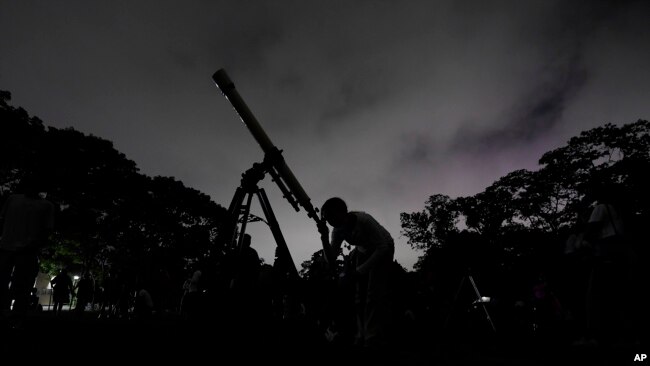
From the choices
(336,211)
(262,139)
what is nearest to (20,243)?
(262,139)

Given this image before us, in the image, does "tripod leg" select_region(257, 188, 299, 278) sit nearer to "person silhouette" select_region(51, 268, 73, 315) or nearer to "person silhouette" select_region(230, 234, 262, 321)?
"person silhouette" select_region(230, 234, 262, 321)

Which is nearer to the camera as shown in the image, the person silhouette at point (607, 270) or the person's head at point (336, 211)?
the person silhouette at point (607, 270)

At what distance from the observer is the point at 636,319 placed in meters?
4.14

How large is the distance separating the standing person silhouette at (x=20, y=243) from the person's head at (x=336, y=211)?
4391 mm

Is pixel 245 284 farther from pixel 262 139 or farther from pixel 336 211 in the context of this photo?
pixel 262 139

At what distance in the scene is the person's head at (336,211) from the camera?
171 inches

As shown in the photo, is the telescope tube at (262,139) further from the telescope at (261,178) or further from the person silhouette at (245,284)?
the person silhouette at (245,284)

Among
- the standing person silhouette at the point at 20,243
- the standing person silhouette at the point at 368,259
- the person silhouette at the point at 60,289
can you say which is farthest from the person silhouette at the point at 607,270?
the person silhouette at the point at 60,289

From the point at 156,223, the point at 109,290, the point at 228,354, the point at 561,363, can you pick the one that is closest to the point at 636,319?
the point at 561,363

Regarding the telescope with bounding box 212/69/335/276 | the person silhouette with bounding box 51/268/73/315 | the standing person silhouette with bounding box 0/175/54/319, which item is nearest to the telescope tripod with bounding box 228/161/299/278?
the telescope with bounding box 212/69/335/276

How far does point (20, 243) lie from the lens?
475 centimetres

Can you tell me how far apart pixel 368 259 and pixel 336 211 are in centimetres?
75

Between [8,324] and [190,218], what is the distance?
1415 inches

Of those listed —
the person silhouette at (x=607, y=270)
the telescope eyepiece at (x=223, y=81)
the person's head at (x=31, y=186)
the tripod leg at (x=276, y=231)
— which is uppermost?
the telescope eyepiece at (x=223, y=81)
